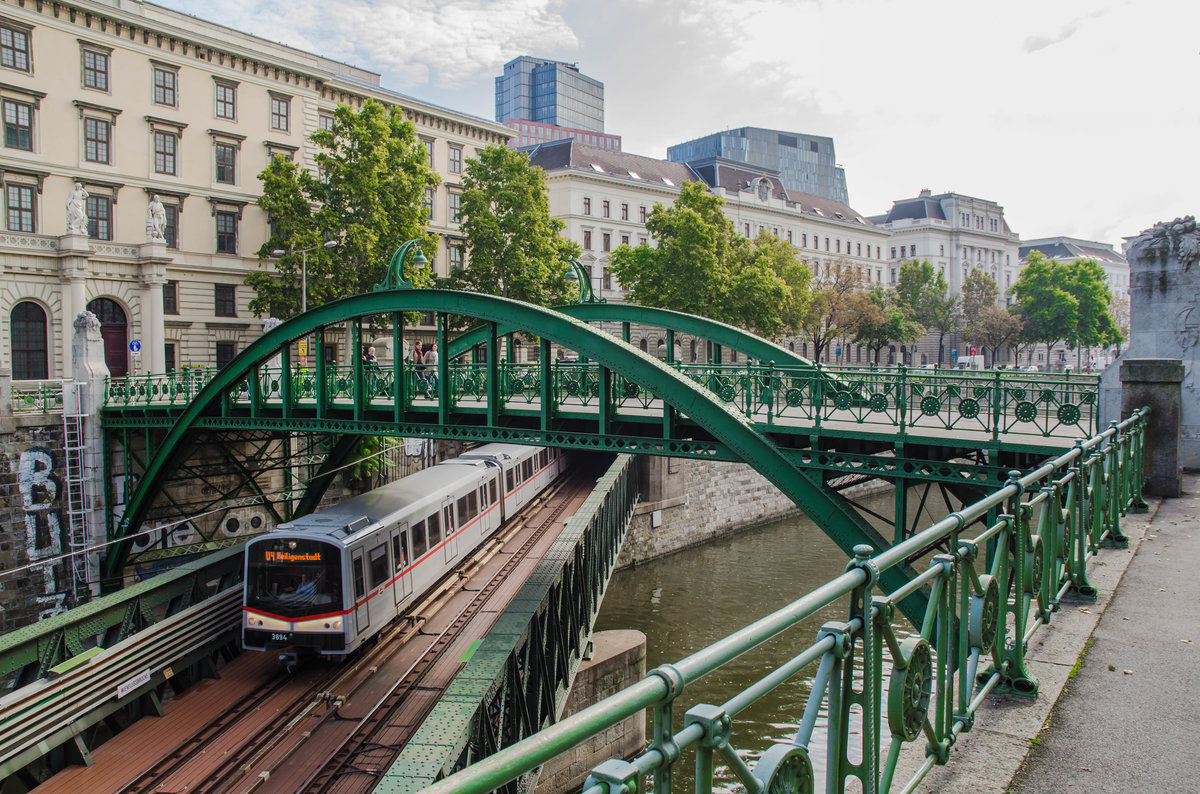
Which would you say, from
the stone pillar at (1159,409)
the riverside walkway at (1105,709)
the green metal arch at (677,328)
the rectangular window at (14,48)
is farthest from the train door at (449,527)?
the rectangular window at (14,48)

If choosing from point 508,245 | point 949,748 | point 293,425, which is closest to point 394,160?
point 508,245

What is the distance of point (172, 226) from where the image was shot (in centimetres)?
3962

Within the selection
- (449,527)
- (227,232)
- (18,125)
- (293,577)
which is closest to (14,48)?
(18,125)

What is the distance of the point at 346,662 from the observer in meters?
15.4

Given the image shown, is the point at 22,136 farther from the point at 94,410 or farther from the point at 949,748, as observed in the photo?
the point at 949,748

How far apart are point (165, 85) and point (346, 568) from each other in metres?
33.4

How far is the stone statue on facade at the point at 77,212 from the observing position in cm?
3366

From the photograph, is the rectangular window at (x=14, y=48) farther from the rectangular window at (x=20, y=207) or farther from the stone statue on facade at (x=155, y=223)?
the stone statue on facade at (x=155, y=223)

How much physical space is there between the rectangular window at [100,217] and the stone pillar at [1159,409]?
128 feet

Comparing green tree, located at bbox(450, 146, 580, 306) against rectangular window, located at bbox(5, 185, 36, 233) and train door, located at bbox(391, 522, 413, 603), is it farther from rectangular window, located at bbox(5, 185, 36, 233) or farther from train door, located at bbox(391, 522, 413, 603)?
train door, located at bbox(391, 522, 413, 603)

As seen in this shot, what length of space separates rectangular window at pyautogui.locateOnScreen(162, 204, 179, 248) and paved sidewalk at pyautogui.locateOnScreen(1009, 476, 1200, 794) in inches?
1622

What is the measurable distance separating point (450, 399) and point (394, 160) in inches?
849

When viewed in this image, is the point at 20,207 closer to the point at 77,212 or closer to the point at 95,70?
the point at 77,212

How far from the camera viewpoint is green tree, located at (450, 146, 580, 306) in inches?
1672
